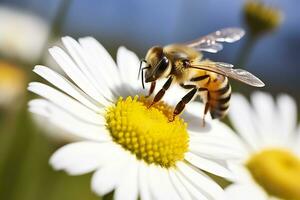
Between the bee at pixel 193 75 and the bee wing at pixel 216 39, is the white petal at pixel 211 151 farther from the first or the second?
the bee wing at pixel 216 39

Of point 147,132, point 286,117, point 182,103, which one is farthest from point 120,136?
point 286,117

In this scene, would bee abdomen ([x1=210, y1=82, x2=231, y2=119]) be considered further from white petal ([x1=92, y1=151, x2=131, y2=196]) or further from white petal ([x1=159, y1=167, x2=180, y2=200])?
white petal ([x1=92, y1=151, x2=131, y2=196])

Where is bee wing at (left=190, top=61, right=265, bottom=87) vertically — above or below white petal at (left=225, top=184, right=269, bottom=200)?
above

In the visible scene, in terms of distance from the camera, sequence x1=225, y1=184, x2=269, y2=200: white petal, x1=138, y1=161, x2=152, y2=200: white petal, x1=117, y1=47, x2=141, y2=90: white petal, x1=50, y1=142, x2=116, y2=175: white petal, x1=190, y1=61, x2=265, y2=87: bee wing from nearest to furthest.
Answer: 1. x1=50, y1=142, x2=116, y2=175: white petal
2. x1=138, y1=161, x2=152, y2=200: white petal
3. x1=190, y1=61, x2=265, y2=87: bee wing
4. x1=225, y1=184, x2=269, y2=200: white petal
5. x1=117, y1=47, x2=141, y2=90: white petal

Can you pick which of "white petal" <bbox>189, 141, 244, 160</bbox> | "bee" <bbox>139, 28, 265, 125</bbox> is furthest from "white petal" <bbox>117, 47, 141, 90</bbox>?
"white petal" <bbox>189, 141, 244, 160</bbox>

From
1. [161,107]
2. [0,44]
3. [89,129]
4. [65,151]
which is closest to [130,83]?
[161,107]

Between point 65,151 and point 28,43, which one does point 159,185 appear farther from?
point 28,43
